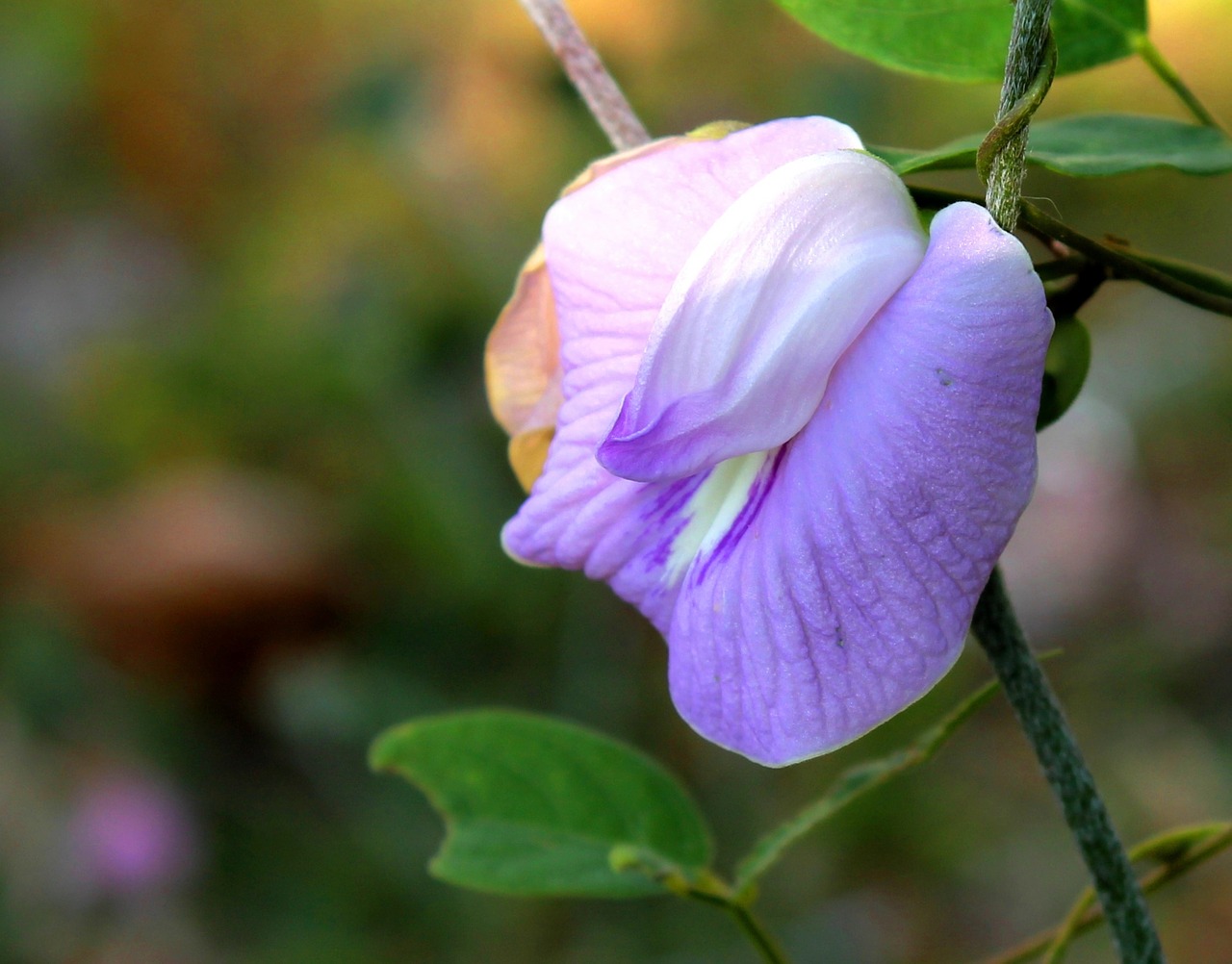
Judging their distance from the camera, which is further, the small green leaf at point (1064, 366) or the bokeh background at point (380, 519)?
the bokeh background at point (380, 519)

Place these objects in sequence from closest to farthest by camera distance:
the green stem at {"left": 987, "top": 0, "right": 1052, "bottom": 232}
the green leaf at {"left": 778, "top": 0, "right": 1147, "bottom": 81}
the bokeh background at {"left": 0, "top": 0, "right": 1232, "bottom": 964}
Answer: the green stem at {"left": 987, "top": 0, "right": 1052, "bottom": 232} < the green leaf at {"left": 778, "top": 0, "right": 1147, "bottom": 81} < the bokeh background at {"left": 0, "top": 0, "right": 1232, "bottom": 964}

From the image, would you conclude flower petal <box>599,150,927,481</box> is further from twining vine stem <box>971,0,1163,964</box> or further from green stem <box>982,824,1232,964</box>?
green stem <box>982,824,1232,964</box>

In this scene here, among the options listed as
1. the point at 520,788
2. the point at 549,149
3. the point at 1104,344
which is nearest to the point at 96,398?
the point at 549,149

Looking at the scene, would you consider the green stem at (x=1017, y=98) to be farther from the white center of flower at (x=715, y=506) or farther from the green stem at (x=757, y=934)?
the green stem at (x=757, y=934)

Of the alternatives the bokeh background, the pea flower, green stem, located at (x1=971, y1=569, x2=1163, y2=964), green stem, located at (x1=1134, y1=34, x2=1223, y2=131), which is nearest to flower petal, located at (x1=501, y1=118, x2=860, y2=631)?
the pea flower

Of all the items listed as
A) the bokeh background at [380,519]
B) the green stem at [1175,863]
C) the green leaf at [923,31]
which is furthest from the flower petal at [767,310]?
the bokeh background at [380,519]

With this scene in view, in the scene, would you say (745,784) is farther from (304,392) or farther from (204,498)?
(204,498)

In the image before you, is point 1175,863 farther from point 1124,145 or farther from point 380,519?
point 380,519
